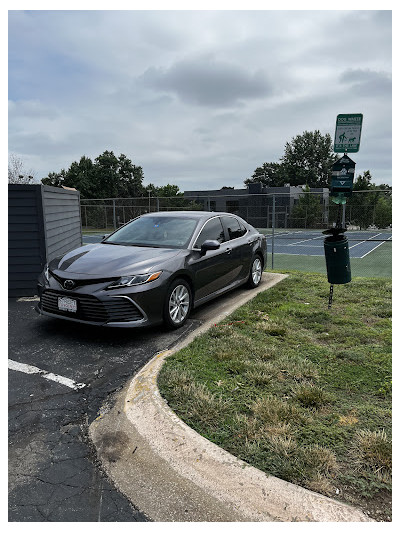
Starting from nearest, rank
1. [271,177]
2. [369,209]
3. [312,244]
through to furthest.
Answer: [369,209], [312,244], [271,177]

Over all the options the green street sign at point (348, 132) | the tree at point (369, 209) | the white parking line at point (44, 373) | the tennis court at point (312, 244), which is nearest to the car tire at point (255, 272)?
the green street sign at point (348, 132)

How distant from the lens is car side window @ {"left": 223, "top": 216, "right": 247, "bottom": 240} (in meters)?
6.33

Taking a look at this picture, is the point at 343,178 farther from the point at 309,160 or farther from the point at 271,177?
the point at 271,177

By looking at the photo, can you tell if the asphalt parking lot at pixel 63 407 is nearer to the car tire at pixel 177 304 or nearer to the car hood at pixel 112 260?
the car tire at pixel 177 304

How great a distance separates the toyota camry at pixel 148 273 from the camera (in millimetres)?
4297

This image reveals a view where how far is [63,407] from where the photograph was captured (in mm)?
3131

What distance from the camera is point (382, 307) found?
18.9ft

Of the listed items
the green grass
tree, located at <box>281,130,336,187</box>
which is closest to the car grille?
the green grass

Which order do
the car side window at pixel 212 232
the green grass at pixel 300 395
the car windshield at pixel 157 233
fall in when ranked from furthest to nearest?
the car side window at pixel 212 232 → the car windshield at pixel 157 233 → the green grass at pixel 300 395

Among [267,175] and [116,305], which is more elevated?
[267,175]

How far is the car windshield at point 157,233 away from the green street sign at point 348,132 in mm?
2534

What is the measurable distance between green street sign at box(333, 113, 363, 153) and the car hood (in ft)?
9.97

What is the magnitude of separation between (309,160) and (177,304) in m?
73.2

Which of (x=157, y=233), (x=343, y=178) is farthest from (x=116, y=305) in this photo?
(x=343, y=178)
